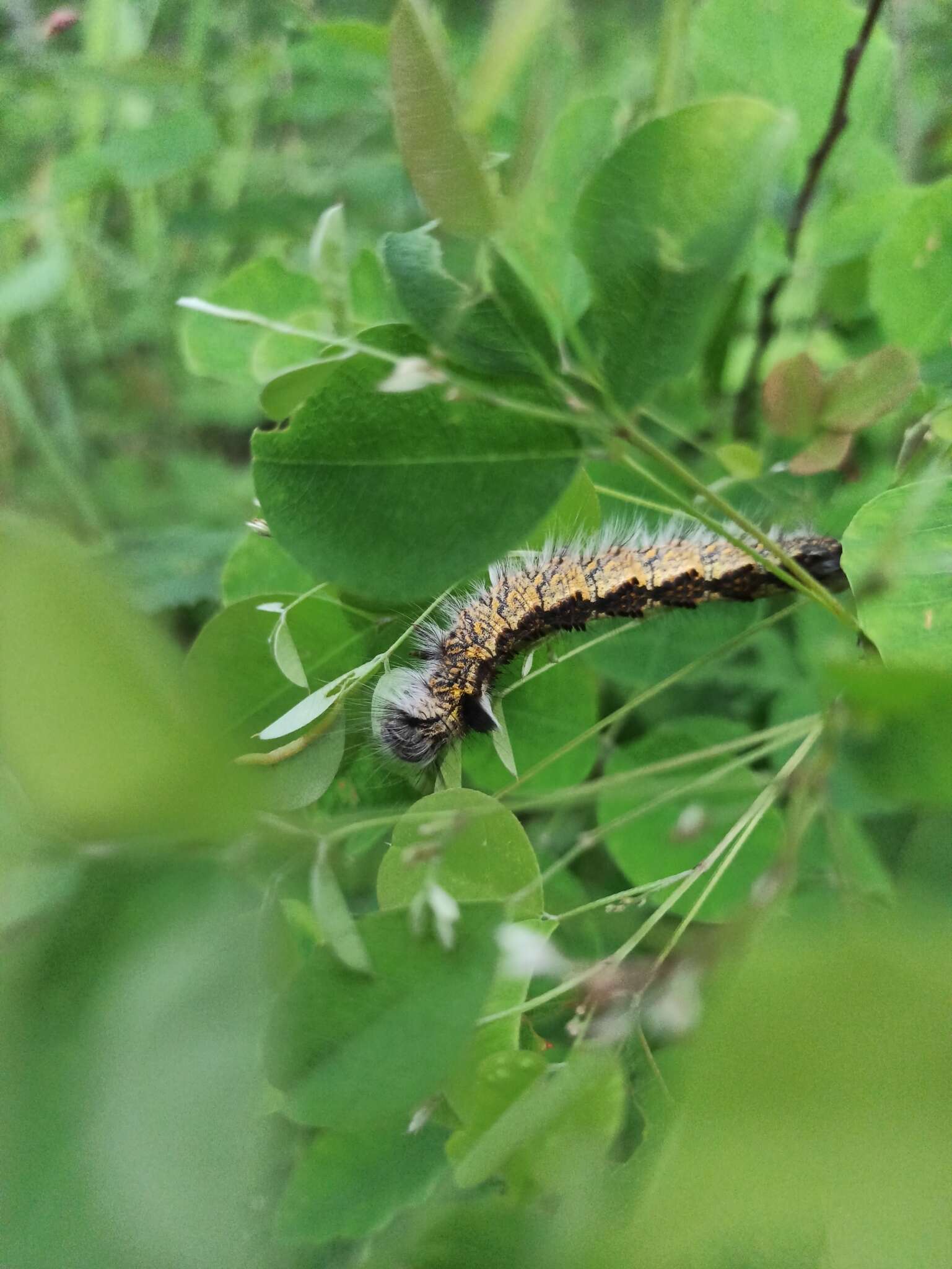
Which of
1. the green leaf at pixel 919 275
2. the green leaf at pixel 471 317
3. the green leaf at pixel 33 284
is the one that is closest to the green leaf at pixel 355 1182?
the green leaf at pixel 471 317

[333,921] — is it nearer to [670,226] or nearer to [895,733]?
[895,733]

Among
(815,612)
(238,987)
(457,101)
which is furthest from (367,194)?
(238,987)

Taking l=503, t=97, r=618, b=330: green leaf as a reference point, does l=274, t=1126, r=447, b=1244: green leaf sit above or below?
below

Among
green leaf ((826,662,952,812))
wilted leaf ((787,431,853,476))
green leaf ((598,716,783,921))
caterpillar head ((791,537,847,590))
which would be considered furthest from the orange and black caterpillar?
green leaf ((826,662,952,812))

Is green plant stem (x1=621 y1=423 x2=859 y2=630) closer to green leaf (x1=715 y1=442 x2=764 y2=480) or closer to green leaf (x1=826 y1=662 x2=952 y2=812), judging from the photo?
green leaf (x1=826 y1=662 x2=952 y2=812)

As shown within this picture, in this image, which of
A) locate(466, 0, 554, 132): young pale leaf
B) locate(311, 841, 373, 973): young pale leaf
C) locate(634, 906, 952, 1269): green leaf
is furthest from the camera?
locate(311, 841, 373, 973): young pale leaf

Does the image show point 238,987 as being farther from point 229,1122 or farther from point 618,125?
point 618,125

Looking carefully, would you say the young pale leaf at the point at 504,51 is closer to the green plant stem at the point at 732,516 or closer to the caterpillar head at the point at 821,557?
the green plant stem at the point at 732,516
